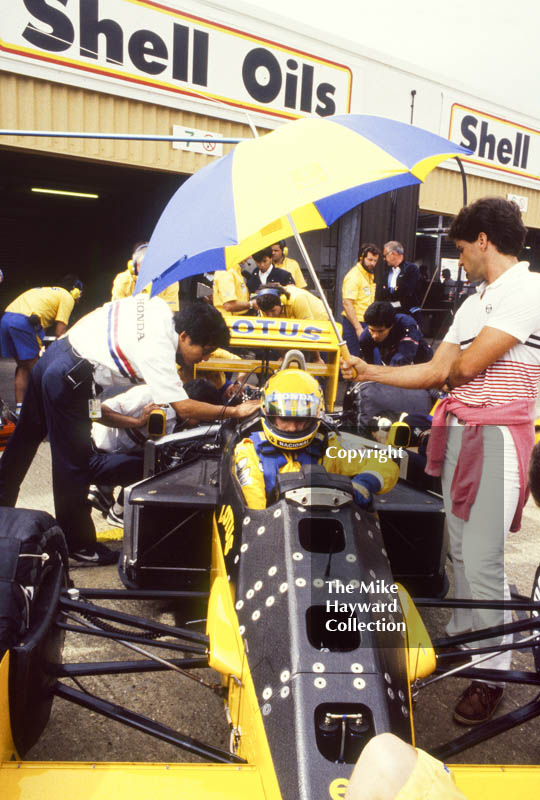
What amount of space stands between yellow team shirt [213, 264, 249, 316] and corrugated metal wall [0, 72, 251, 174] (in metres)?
2.14

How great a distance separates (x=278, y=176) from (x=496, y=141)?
989cm

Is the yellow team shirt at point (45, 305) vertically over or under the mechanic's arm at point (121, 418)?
over

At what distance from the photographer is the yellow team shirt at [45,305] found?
22.2ft

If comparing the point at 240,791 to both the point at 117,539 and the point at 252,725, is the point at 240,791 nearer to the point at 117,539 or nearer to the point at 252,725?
the point at 252,725

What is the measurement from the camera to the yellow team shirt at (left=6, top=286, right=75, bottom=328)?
6770mm

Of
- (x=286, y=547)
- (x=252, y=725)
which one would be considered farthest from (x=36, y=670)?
(x=286, y=547)

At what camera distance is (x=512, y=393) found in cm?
257

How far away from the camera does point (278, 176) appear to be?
271 centimetres

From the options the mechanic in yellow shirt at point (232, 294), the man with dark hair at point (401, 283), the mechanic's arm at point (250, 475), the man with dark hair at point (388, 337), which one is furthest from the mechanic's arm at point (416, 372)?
the man with dark hair at point (401, 283)

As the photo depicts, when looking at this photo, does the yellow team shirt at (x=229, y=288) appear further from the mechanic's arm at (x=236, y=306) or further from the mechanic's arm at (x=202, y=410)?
the mechanic's arm at (x=202, y=410)

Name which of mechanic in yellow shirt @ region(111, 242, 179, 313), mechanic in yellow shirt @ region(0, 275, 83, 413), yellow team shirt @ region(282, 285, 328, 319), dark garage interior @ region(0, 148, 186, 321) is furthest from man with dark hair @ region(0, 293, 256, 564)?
dark garage interior @ region(0, 148, 186, 321)

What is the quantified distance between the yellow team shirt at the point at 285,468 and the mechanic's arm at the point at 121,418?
1.39 meters

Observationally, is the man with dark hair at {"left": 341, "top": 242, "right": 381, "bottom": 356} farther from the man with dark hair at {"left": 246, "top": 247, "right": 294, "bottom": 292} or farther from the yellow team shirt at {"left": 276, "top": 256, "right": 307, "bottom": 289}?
the man with dark hair at {"left": 246, "top": 247, "right": 294, "bottom": 292}

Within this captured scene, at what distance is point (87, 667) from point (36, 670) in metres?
0.18
